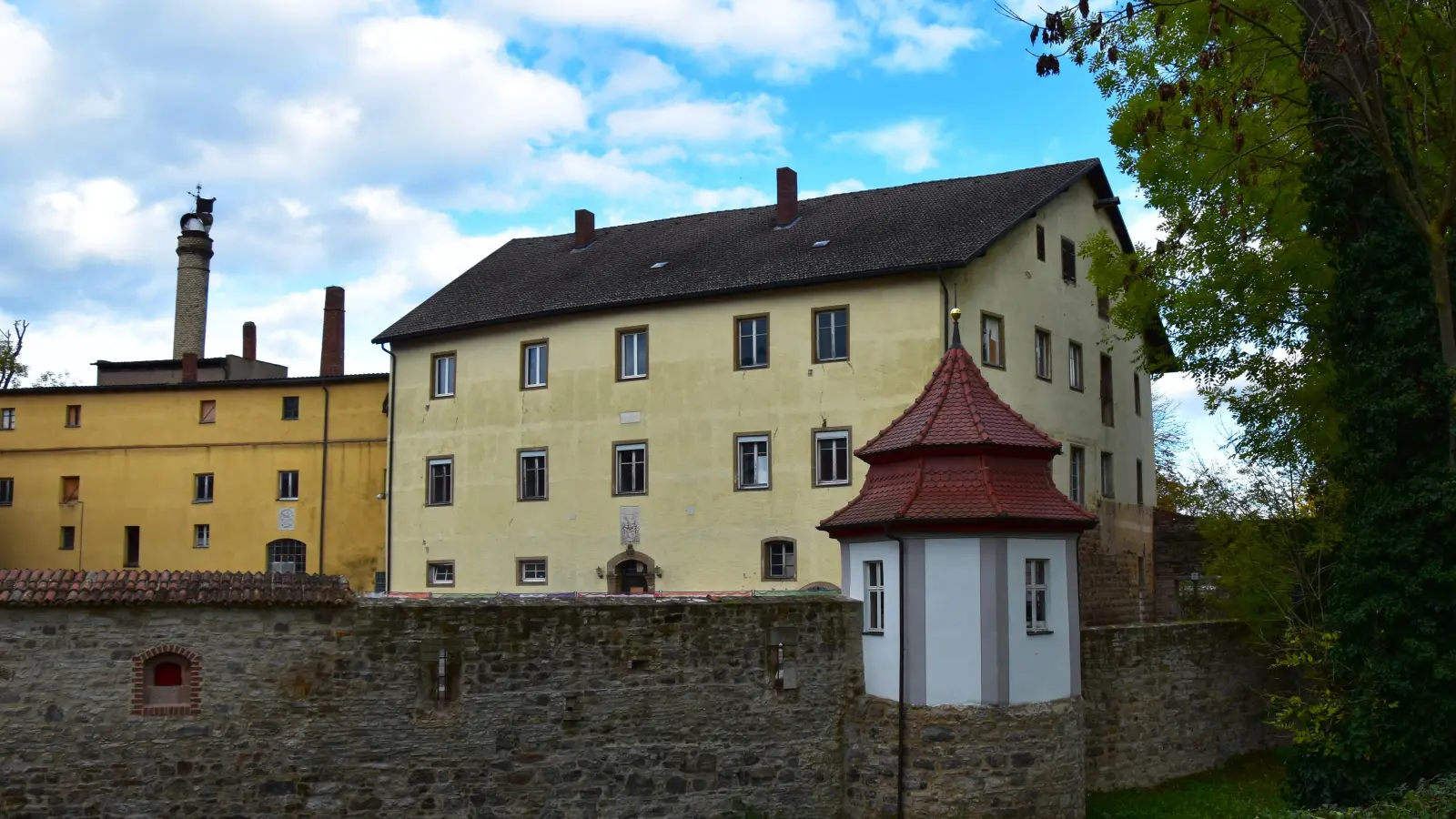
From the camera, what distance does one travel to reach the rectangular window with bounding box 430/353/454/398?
3275cm

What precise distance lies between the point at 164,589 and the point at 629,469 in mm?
15016

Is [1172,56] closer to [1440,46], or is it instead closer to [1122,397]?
[1440,46]

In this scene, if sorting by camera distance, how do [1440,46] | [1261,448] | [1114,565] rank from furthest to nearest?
[1114,565] → [1261,448] → [1440,46]

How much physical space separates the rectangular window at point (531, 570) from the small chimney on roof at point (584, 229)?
8.85m

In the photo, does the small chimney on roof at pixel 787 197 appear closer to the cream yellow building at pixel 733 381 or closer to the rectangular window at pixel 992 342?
the cream yellow building at pixel 733 381

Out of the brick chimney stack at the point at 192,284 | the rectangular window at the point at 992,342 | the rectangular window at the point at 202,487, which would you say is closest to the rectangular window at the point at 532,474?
the rectangular window at the point at 992,342

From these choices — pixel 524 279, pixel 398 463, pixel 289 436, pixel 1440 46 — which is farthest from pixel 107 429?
pixel 1440 46

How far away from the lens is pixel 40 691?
14.8 meters

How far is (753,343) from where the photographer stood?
28.4 m

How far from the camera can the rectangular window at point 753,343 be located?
28.3m

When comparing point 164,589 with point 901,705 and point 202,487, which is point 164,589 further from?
point 202,487

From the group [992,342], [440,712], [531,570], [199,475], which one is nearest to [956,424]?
[440,712]

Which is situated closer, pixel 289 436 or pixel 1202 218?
pixel 1202 218

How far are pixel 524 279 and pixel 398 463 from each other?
5359mm
